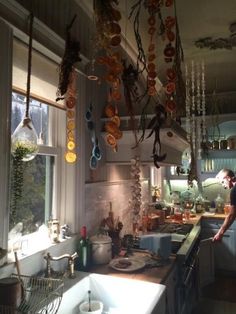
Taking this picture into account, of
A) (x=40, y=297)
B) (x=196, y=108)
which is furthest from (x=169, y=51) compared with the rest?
(x=196, y=108)

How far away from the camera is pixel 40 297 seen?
1.32 m

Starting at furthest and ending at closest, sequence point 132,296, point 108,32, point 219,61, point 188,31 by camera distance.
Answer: point 219,61, point 188,31, point 132,296, point 108,32

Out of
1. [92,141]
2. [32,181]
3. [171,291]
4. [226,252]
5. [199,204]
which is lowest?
[226,252]

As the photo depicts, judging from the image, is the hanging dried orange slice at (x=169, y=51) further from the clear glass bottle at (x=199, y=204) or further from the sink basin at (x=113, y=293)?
the clear glass bottle at (x=199, y=204)

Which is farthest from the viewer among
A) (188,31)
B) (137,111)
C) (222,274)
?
(222,274)

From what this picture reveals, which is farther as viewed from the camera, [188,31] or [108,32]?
[188,31]

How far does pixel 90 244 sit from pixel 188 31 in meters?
2.06

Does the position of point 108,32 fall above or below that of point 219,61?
below

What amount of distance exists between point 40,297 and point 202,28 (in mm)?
2467

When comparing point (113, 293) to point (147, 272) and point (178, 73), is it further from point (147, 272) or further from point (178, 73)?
point (178, 73)

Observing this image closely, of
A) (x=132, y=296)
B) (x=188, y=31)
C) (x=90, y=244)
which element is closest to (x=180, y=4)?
(x=188, y=31)

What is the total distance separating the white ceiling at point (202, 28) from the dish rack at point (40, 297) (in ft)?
6.14

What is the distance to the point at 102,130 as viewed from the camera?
2.40 m

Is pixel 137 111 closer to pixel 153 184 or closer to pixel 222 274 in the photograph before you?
pixel 153 184
